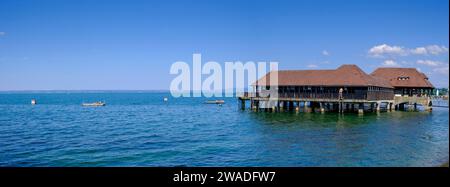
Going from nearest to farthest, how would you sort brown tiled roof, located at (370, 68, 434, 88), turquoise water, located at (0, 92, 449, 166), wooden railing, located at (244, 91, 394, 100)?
1. turquoise water, located at (0, 92, 449, 166)
2. wooden railing, located at (244, 91, 394, 100)
3. brown tiled roof, located at (370, 68, 434, 88)

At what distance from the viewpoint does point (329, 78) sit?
4572cm

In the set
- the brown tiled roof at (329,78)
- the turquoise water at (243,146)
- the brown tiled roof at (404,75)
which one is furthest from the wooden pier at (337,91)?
the turquoise water at (243,146)

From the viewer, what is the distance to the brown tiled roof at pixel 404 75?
51719mm

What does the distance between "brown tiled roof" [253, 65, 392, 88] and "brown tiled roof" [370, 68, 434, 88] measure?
4265mm

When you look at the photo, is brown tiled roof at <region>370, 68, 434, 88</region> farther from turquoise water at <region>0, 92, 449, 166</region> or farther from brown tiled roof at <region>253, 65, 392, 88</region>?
turquoise water at <region>0, 92, 449, 166</region>

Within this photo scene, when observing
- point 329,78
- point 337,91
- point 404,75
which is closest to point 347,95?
point 337,91

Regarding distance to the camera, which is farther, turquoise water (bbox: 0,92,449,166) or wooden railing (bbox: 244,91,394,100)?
wooden railing (bbox: 244,91,394,100)

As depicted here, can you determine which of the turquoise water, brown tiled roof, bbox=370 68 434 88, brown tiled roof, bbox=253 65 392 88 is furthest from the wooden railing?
the turquoise water

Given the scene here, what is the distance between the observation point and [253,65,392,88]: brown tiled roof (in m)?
43.5

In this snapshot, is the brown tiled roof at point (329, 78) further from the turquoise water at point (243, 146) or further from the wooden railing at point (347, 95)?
the turquoise water at point (243, 146)

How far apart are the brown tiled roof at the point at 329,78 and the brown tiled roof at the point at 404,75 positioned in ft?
14.0
